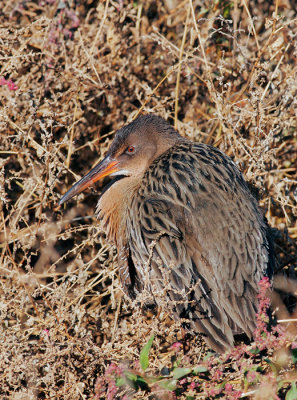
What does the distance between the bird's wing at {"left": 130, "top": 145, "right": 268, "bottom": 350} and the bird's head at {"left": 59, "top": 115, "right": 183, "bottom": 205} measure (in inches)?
14.9

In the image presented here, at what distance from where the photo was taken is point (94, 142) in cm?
528

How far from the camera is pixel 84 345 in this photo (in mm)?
3695

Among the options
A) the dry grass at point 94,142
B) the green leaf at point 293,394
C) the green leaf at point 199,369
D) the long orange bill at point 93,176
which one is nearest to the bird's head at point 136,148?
the long orange bill at point 93,176

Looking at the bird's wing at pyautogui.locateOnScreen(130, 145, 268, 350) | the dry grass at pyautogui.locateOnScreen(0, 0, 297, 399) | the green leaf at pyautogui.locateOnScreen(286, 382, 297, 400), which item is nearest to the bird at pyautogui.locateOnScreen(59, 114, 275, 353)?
the bird's wing at pyautogui.locateOnScreen(130, 145, 268, 350)

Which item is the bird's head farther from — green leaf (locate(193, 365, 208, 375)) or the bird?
green leaf (locate(193, 365, 208, 375))

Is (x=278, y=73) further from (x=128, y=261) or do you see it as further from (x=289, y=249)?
(x=128, y=261)

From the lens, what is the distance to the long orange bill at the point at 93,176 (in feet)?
14.4

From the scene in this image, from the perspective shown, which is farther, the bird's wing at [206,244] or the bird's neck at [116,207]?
the bird's neck at [116,207]

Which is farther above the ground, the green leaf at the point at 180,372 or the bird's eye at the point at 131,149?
the bird's eye at the point at 131,149

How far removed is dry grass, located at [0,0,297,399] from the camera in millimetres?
3799

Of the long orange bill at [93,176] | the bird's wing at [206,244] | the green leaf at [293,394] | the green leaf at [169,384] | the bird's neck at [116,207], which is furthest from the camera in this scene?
the long orange bill at [93,176]

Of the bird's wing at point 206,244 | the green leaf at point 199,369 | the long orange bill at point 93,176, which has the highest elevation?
the long orange bill at point 93,176

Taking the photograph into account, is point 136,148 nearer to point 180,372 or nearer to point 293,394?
point 180,372

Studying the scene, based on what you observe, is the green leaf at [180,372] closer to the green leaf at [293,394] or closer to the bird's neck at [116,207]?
the green leaf at [293,394]
